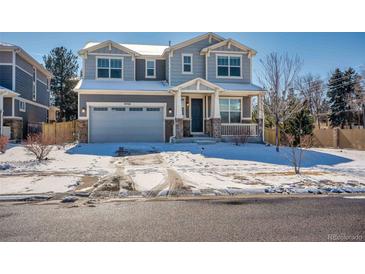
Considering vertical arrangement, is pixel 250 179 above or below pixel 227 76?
below

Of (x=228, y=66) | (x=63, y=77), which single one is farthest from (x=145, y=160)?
(x=63, y=77)

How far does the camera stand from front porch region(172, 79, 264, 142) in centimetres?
1758

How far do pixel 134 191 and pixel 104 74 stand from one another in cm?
1389

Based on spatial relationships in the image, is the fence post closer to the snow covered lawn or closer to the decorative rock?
the snow covered lawn

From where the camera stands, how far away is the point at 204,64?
1964 cm

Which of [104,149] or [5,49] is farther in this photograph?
[5,49]

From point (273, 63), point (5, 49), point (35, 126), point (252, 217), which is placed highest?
point (5, 49)

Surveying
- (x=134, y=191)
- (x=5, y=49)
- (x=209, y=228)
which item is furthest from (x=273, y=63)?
(x=5, y=49)

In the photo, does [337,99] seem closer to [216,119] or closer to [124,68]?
[216,119]

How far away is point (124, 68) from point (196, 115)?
5.82m

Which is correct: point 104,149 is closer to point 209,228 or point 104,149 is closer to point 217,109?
point 217,109

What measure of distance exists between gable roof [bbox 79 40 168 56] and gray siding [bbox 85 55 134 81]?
52 cm

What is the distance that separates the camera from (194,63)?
19578 mm

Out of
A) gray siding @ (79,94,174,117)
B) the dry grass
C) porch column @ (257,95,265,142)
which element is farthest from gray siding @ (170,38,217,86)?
the dry grass
